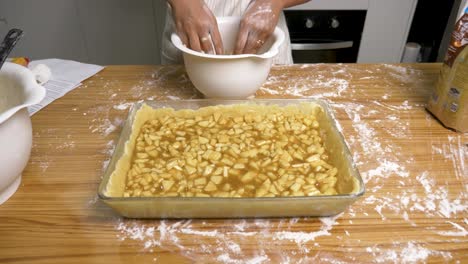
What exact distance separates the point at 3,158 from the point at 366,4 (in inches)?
59.1

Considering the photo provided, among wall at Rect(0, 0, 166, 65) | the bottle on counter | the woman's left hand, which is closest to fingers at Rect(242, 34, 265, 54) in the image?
the woman's left hand

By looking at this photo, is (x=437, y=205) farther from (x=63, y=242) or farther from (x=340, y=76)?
(x=63, y=242)

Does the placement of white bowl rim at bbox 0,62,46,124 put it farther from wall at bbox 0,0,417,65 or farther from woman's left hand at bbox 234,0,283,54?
wall at bbox 0,0,417,65

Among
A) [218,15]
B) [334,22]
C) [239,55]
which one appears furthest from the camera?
[334,22]

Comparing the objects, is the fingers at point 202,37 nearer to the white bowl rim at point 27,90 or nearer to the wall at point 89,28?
the white bowl rim at point 27,90

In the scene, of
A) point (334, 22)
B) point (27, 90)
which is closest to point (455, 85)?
point (27, 90)

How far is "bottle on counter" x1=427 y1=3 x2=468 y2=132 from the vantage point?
67cm

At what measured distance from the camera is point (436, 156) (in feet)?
2.21

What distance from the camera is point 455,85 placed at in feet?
2.26

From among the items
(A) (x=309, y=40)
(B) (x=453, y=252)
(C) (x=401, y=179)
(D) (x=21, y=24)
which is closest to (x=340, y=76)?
(C) (x=401, y=179)

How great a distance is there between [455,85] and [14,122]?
2.52ft

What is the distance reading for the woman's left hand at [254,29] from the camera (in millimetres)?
769

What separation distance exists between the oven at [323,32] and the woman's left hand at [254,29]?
0.82m

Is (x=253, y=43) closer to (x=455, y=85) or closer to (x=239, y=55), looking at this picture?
(x=239, y=55)
